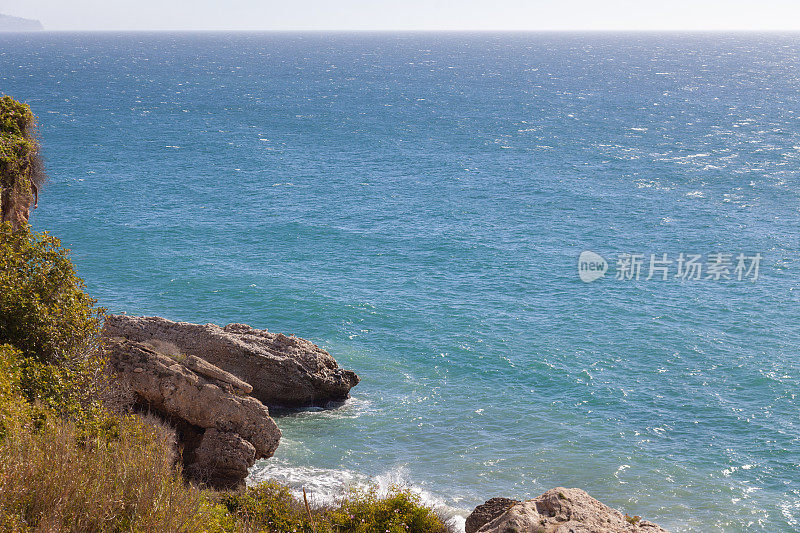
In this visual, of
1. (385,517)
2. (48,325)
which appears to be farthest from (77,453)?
(385,517)

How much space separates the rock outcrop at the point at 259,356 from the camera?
3738 cm

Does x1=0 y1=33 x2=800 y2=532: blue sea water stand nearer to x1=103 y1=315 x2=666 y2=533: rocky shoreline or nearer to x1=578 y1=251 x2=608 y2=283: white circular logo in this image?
x1=578 y1=251 x2=608 y2=283: white circular logo

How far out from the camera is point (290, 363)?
39125 millimetres

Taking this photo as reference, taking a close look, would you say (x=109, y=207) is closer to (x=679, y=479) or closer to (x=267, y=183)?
(x=267, y=183)

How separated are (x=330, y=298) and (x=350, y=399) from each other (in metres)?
17.1

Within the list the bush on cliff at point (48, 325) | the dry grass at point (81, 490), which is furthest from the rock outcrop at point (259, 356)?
the dry grass at point (81, 490)

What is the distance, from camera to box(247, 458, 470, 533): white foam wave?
31294 millimetres

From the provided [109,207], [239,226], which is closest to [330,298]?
[239,226]

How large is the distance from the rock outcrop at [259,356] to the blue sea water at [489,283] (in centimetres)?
146

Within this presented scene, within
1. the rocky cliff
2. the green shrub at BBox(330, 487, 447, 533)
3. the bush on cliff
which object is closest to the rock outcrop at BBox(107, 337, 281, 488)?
the bush on cliff

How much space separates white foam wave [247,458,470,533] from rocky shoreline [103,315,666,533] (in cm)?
186

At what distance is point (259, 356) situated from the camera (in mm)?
38312

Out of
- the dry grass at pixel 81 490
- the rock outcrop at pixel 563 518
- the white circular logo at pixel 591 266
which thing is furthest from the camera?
the white circular logo at pixel 591 266

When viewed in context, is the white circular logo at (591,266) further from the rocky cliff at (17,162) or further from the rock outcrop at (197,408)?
the rocky cliff at (17,162)
